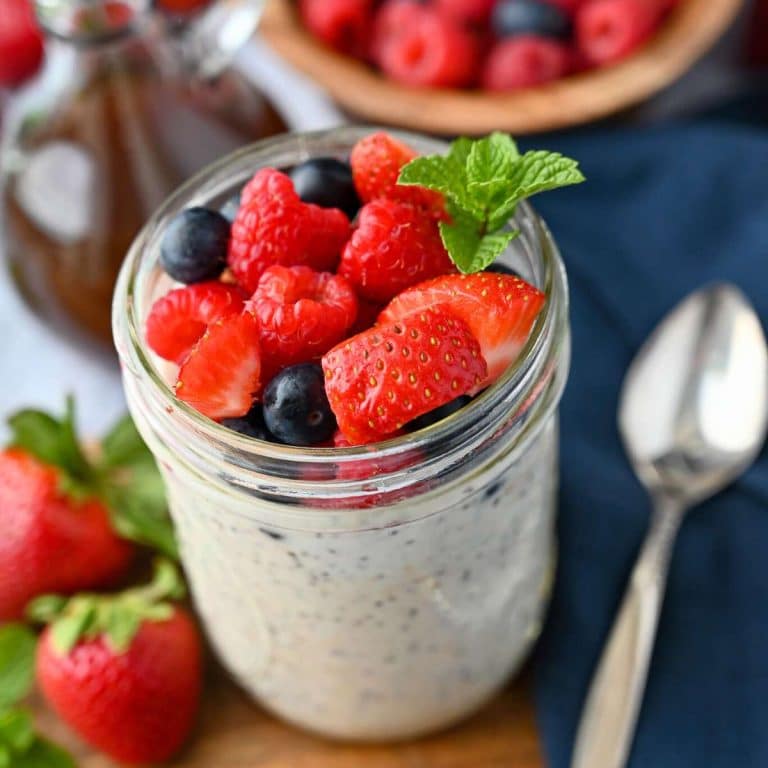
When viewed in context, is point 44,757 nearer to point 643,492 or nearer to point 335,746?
point 335,746

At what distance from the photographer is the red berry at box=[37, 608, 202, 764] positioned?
2.95 ft

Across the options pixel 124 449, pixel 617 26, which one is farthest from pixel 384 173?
pixel 617 26

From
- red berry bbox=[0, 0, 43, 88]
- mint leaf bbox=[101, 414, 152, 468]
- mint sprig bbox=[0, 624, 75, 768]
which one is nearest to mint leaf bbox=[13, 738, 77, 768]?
mint sprig bbox=[0, 624, 75, 768]

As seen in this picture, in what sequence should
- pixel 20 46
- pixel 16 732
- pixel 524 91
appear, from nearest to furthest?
pixel 16 732, pixel 20 46, pixel 524 91

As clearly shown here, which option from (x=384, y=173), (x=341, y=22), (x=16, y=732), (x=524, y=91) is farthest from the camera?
(x=341, y=22)

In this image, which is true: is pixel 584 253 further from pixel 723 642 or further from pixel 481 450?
pixel 481 450

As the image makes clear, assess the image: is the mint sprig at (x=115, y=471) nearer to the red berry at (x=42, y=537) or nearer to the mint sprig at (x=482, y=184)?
the red berry at (x=42, y=537)

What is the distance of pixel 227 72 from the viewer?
3.85ft

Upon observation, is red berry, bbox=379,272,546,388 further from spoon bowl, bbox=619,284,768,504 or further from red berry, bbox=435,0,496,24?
red berry, bbox=435,0,496,24

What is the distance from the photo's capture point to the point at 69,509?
969 mm

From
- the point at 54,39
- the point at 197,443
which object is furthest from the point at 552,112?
the point at 197,443

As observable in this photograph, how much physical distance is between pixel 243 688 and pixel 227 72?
1.96 feet

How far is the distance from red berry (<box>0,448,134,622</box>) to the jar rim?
0.27 metres

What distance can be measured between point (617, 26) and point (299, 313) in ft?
2.86
